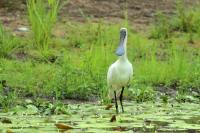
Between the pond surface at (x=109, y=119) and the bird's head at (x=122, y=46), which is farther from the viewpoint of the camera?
the bird's head at (x=122, y=46)

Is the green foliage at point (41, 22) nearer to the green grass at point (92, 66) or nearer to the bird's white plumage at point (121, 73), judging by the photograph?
the green grass at point (92, 66)

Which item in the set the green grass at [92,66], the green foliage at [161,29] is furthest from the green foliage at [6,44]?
the green foliage at [161,29]

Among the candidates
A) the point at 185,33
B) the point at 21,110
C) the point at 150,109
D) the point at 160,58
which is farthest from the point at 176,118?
the point at 185,33

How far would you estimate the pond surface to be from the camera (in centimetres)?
827

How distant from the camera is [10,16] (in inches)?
599

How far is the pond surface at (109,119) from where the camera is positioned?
8.27 m

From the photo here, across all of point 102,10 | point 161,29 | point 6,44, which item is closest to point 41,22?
point 6,44

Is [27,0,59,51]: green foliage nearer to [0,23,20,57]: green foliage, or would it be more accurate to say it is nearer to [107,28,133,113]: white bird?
[0,23,20,57]: green foliage

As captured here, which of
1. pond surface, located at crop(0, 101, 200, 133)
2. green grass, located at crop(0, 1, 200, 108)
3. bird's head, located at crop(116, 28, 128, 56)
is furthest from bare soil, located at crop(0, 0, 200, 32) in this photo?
pond surface, located at crop(0, 101, 200, 133)

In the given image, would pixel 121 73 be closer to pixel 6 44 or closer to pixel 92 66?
pixel 92 66

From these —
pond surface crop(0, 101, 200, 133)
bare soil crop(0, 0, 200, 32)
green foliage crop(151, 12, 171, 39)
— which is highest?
bare soil crop(0, 0, 200, 32)

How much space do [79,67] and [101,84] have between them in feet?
2.82

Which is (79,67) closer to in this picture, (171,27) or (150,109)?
(150,109)

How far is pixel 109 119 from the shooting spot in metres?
9.05
